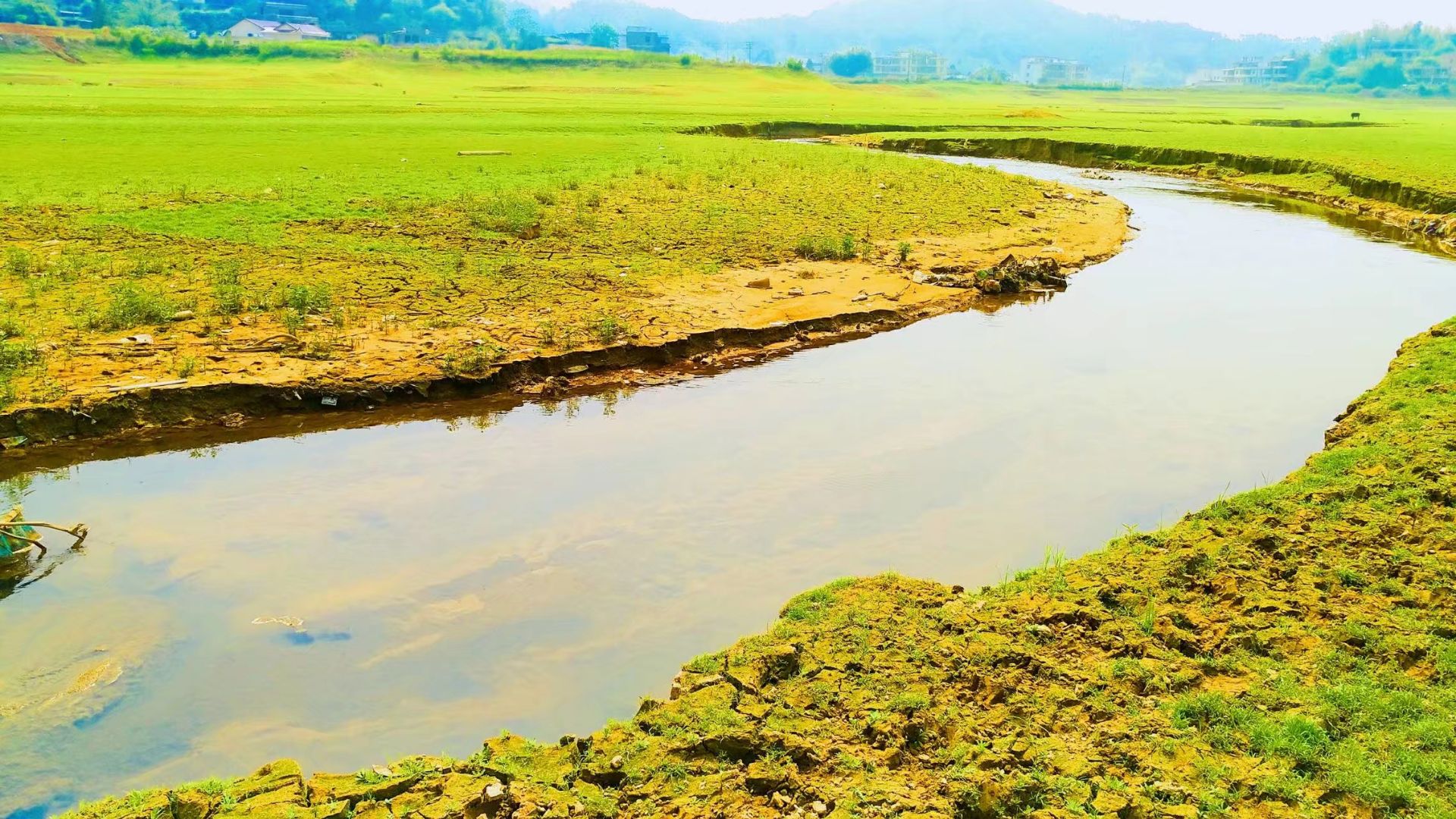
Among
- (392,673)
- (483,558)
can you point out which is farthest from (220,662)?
(483,558)

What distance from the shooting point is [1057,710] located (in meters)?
5.20

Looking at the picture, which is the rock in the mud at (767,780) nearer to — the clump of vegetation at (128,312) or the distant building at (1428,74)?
the clump of vegetation at (128,312)

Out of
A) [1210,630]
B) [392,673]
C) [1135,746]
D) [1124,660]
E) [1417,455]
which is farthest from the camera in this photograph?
[1417,455]

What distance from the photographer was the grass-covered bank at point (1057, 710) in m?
4.55

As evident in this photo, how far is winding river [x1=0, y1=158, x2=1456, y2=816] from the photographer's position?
616 centimetres

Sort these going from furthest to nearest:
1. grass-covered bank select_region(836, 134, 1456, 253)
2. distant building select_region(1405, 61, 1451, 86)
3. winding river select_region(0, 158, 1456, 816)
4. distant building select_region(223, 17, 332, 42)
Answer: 1. distant building select_region(1405, 61, 1451, 86)
2. distant building select_region(223, 17, 332, 42)
3. grass-covered bank select_region(836, 134, 1456, 253)
4. winding river select_region(0, 158, 1456, 816)

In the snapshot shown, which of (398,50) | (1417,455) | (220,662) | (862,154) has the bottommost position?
(220,662)

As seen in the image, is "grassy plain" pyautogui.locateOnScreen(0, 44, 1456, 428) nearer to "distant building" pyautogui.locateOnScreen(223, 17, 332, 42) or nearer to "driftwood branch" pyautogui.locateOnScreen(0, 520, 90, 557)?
"driftwood branch" pyautogui.locateOnScreen(0, 520, 90, 557)

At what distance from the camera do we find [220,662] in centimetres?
659

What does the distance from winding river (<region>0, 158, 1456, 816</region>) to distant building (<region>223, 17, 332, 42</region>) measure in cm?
12158

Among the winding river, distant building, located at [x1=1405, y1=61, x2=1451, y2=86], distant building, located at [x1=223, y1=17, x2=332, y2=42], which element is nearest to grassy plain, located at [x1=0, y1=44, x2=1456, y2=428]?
the winding river

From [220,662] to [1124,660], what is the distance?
18.5 ft

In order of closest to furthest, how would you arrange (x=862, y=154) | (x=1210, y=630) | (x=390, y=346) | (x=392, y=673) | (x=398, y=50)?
1. (x=1210, y=630)
2. (x=392, y=673)
3. (x=390, y=346)
4. (x=862, y=154)
5. (x=398, y=50)

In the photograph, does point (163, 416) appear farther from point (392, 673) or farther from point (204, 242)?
point (204, 242)
